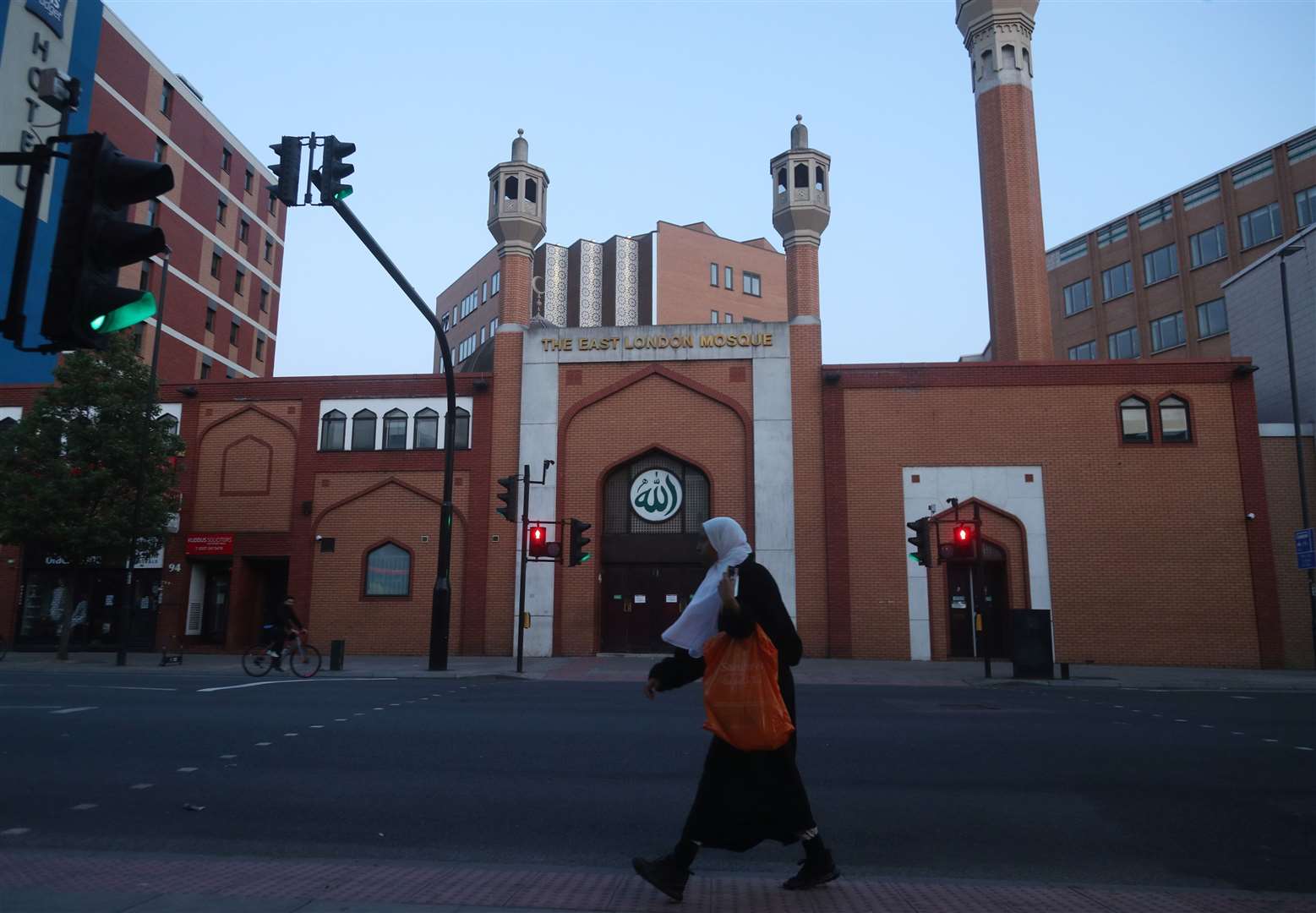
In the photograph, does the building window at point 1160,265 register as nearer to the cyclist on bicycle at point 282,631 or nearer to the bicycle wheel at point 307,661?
the bicycle wheel at point 307,661

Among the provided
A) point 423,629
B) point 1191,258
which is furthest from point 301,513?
point 1191,258

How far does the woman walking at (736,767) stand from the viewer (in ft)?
14.6

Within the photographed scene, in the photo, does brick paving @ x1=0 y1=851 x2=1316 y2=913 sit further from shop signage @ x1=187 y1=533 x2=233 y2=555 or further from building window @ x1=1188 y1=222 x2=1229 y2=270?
building window @ x1=1188 y1=222 x2=1229 y2=270

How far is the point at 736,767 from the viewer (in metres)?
4.52

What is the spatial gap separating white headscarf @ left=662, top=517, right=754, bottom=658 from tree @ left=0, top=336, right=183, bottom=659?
23239mm

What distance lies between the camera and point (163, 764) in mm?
8070

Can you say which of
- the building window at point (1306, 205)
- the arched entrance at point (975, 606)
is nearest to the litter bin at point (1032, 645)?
the arched entrance at point (975, 606)

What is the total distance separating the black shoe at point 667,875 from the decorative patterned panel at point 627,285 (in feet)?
184

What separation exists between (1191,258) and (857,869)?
51.5 m

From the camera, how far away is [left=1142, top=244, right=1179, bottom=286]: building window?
162 feet

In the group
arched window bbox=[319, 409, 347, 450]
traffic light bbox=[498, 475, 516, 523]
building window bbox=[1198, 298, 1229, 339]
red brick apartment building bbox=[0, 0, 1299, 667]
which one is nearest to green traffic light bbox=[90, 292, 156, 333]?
traffic light bbox=[498, 475, 516, 523]

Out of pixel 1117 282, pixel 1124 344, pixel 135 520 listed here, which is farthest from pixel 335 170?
pixel 1117 282

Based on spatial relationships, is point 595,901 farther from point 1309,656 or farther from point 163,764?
point 1309,656

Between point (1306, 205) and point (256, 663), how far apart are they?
4631 cm
